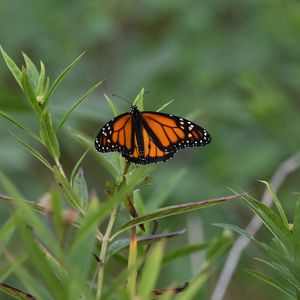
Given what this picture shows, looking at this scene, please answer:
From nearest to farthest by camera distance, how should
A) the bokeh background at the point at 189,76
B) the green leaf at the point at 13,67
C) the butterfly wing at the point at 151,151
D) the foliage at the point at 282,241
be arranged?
the foliage at the point at 282,241, the green leaf at the point at 13,67, the butterfly wing at the point at 151,151, the bokeh background at the point at 189,76

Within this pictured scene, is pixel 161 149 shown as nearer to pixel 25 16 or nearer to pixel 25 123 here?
pixel 25 123

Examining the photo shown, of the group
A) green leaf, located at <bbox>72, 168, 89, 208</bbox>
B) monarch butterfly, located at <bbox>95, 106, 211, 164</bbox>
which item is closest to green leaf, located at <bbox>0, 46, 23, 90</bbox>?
green leaf, located at <bbox>72, 168, 89, 208</bbox>

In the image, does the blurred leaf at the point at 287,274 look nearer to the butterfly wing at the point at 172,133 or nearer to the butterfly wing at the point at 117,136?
the butterfly wing at the point at 117,136

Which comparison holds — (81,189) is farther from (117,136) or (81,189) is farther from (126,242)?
(117,136)

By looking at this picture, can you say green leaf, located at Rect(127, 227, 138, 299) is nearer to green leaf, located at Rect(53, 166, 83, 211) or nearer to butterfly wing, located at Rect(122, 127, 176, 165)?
green leaf, located at Rect(53, 166, 83, 211)

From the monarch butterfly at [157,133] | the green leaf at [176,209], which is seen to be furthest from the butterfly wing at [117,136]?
the green leaf at [176,209]

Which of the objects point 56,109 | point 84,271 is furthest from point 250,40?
point 84,271
